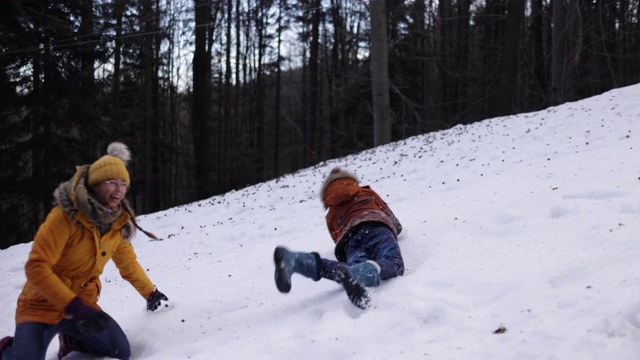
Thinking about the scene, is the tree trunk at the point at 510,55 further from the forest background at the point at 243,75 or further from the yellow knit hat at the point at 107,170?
the yellow knit hat at the point at 107,170

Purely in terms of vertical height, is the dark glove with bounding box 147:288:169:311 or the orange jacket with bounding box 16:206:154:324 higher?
the orange jacket with bounding box 16:206:154:324

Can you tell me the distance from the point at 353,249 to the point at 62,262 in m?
2.21

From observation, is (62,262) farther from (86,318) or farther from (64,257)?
(86,318)

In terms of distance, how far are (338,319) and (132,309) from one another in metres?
2.37

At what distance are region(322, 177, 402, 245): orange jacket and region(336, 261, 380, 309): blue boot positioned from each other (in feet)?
2.41

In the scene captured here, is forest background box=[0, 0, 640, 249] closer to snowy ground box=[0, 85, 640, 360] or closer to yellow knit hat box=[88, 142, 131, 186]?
snowy ground box=[0, 85, 640, 360]

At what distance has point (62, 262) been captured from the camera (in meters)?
3.25

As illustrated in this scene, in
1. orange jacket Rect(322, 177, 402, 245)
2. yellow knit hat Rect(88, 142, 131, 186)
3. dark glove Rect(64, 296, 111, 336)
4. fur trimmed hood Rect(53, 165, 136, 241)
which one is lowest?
dark glove Rect(64, 296, 111, 336)

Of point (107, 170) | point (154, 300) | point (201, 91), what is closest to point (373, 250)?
point (154, 300)

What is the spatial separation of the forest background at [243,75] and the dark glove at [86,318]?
8282 mm

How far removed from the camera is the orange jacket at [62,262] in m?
2.99

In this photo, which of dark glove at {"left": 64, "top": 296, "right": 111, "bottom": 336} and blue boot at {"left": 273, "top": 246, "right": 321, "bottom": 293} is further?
blue boot at {"left": 273, "top": 246, "right": 321, "bottom": 293}

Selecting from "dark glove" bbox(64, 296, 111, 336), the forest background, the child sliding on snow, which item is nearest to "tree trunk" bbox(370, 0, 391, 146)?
the forest background

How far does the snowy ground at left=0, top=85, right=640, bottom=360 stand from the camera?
8.66 ft
